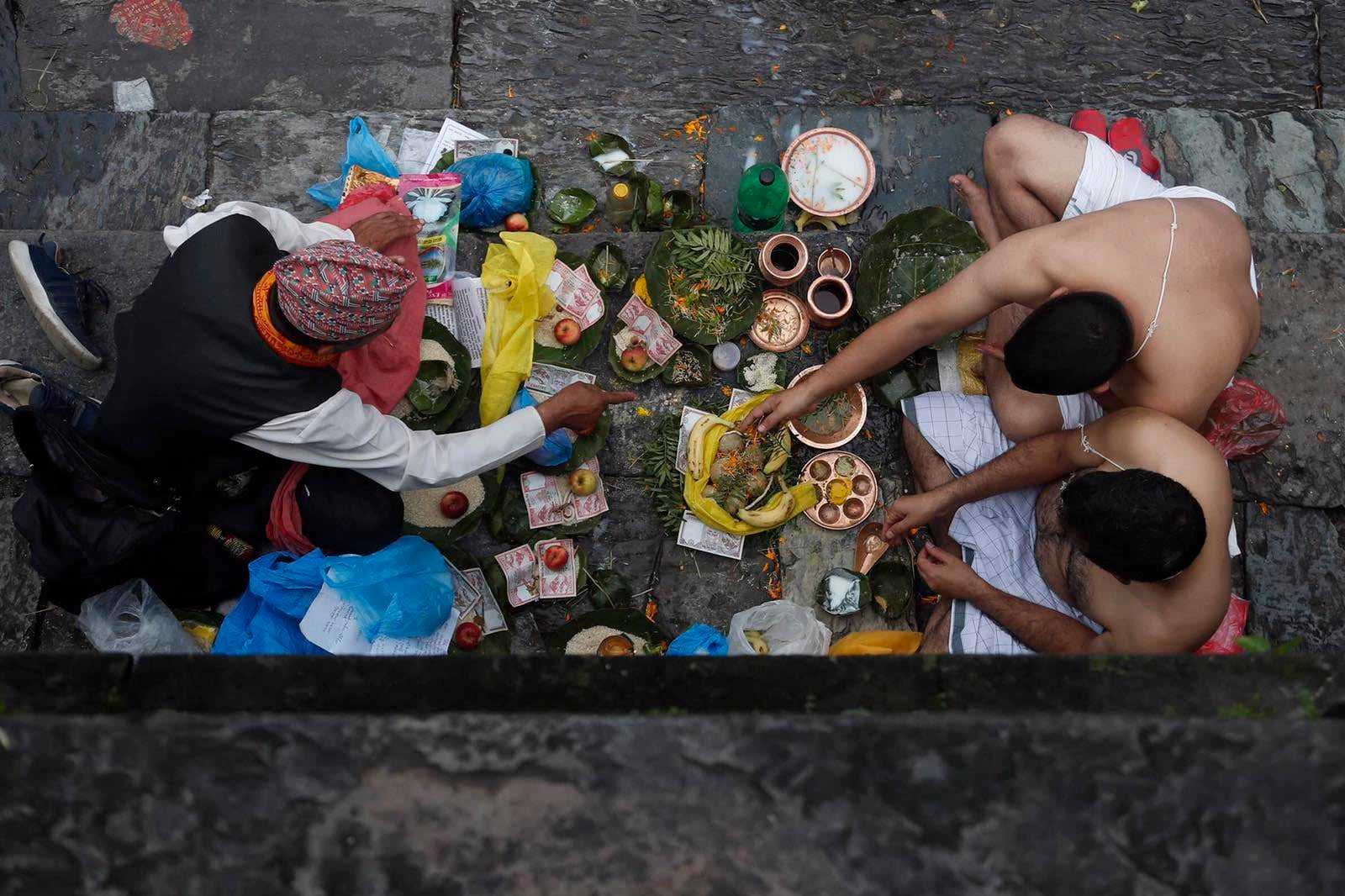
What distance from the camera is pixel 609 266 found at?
12.3 ft

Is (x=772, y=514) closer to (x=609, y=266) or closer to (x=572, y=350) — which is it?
(x=572, y=350)

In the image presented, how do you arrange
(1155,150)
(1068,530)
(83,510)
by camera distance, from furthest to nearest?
(1155,150) → (83,510) → (1068,530)

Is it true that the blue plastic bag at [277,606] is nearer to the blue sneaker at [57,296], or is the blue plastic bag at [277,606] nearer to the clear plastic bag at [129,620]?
the clear plastic bag at [129,620]

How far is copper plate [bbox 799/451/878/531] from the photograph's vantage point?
3.55 metres

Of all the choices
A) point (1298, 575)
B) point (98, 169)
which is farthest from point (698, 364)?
point (98, 169)

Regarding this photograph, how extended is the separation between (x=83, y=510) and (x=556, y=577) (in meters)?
1.73

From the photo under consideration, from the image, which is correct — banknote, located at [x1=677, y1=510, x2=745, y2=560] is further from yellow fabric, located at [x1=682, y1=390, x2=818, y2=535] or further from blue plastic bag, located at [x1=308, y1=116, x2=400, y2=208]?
blue plastic bag, located at [x1=308, y1=116, x2=400, y2=208]

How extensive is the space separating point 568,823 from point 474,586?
83.9 inches

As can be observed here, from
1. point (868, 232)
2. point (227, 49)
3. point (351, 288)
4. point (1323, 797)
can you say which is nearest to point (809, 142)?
point (868, 232)

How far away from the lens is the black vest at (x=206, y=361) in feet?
8.71

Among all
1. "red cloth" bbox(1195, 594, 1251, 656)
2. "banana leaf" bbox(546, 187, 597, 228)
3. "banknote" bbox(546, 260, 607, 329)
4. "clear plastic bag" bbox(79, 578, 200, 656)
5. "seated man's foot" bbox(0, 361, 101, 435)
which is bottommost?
"clear plastic bag" bbox(79, 578, 200, 656)

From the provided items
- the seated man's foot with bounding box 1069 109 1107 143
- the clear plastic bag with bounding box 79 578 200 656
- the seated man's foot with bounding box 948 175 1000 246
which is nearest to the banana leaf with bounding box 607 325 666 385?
the seated man's foot with bounding box 948 175 1000 246

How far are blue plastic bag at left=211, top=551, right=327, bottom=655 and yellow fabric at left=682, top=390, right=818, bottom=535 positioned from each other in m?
1.46

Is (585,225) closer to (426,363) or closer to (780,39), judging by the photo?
(426,363)
